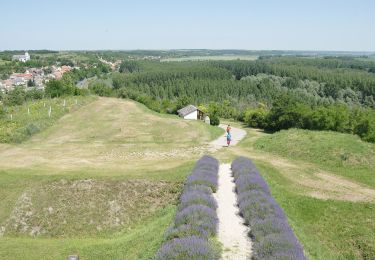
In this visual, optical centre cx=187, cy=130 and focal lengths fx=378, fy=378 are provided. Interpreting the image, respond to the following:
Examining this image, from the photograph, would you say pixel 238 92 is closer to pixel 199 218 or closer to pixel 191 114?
pixel 191 114

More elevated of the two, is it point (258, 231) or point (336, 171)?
point (258, 231)

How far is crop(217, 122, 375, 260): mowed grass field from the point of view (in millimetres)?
18469

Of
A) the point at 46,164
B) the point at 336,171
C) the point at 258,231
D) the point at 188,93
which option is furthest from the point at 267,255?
the point at 188,93

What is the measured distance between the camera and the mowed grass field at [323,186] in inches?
727

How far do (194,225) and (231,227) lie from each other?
2613 mm

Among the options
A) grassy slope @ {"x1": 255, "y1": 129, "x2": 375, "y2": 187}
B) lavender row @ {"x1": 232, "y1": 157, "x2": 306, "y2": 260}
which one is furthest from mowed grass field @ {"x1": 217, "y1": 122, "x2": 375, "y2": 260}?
lavender row @ {"x1": 232, "y1": 157, "x2": 306, "y2": 260}

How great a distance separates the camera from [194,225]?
15.6m

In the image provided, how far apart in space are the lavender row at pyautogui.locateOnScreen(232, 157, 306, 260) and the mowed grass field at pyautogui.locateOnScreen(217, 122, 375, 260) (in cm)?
181

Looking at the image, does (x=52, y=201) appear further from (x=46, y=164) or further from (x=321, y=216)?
(x=321, y=216)

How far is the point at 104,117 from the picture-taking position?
65438mm

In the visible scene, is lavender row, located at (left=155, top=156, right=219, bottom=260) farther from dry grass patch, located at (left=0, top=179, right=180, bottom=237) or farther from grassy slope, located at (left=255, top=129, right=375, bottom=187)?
grassy slope, located at (left=255, top=129, right=375, bottom=187)

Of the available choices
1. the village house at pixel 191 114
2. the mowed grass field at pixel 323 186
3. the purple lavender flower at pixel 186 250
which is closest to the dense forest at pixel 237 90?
the village house at pixel 191 114

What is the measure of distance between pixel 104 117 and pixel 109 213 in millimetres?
42801

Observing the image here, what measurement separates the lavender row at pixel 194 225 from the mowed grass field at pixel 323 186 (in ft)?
14.2
